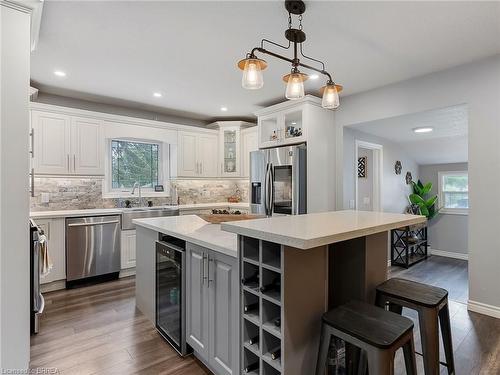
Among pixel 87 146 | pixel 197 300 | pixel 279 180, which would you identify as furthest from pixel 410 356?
pixel 87 146

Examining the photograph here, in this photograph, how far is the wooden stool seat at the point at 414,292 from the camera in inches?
59.9

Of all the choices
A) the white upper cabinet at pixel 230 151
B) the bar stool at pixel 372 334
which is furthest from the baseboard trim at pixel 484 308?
the white upper cabinet at pixel 230 151

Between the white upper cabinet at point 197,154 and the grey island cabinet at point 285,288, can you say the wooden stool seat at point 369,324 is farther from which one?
the white upper cabinet at point 197,154

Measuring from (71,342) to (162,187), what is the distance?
9.85ft

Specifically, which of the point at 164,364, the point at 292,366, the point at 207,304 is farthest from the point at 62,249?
the point at 292,366

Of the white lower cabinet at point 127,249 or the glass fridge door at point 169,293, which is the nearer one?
the glass fridge door at point 169,293

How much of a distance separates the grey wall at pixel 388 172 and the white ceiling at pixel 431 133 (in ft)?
0.32

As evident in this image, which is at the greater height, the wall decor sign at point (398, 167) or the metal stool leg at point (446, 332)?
the wall decor sign at point (398, 167)

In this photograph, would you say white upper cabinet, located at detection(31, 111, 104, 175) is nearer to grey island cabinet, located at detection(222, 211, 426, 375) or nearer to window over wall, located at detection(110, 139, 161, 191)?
window over wall, located at detection(110, 139, 161, 191)

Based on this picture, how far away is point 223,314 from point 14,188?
139 cm

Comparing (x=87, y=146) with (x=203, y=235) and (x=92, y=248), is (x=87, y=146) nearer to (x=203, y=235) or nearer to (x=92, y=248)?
(x=92, y=248)

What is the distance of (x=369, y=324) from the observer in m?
1.26

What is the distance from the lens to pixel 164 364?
2.02 meters

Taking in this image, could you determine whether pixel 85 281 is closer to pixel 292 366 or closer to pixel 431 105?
pixel 292 366
